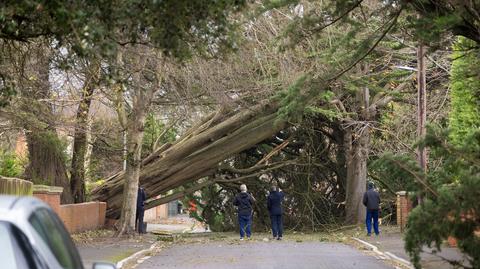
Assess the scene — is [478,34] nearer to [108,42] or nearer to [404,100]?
[108,42]

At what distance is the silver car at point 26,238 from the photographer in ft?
12.3

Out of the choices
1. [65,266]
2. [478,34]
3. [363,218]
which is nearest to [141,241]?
[363,218]

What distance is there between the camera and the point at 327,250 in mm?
19844

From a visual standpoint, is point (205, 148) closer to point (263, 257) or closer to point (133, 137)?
point (133, 137)

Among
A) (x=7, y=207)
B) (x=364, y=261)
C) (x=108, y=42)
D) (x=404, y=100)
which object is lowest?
(x=364, y=261)

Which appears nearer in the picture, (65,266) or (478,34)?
(65,266)

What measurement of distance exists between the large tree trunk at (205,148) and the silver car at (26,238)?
2355 cm

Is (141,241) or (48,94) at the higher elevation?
(48,94)

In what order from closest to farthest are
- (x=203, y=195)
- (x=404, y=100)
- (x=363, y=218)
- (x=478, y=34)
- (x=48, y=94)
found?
(x=478, y=34)
(x=48, y=94)
(x=404, y=100)
(x=363, y=218)
(x=203, y=195)

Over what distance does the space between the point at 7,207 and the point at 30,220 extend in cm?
17

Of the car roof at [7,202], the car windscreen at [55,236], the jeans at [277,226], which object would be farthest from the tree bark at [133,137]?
the car roof at [7,202]

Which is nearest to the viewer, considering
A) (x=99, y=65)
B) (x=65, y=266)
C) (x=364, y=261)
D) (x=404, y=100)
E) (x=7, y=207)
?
(x=7, y=207)

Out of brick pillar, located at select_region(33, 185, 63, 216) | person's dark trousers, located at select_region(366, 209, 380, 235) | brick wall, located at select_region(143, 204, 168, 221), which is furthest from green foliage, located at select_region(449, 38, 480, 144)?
brick wall, located at select_region(143, 204, 168, 221)

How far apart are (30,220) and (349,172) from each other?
27574mm
